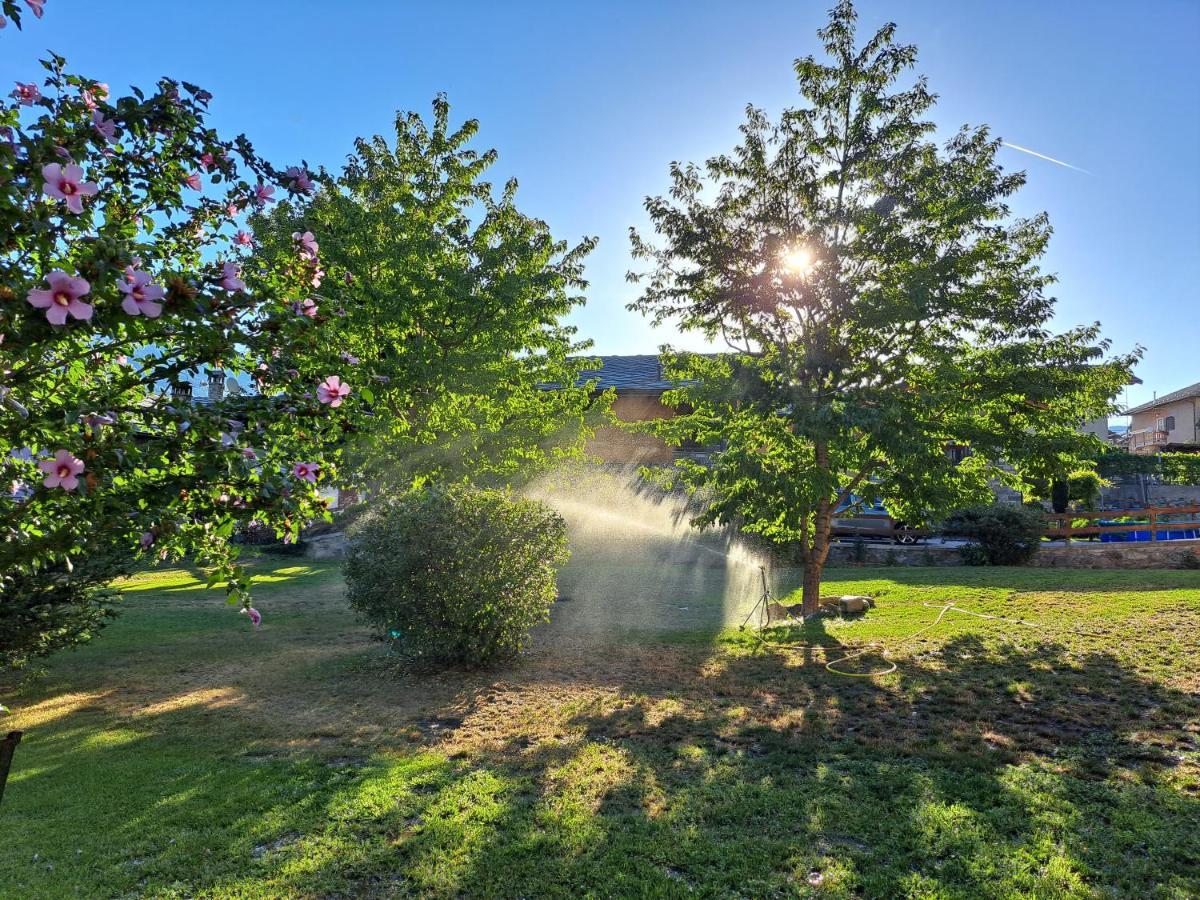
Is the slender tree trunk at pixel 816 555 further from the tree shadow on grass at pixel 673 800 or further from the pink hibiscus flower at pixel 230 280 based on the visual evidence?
the pink hibiscus flower at pixel 230 280

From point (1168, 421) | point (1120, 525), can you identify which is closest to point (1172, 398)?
point (1168, 421)

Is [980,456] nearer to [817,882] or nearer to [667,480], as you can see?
[667,480]

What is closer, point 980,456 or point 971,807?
point 971,807

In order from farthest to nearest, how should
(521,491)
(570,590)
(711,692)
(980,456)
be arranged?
(570,590) → (521,491) → (980,456) → (711,692)

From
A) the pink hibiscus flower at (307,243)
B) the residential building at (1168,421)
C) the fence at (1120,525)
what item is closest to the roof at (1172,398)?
the residential building at (1168,421)

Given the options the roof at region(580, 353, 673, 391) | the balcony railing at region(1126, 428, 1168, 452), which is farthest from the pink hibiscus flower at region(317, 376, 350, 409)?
the balcony railing at region(1126, 428, 1168, 452)

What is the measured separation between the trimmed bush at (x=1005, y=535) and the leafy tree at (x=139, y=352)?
18379 millimetres

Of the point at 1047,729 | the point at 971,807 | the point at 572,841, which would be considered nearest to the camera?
the point at 572,841

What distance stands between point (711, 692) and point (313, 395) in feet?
18.9

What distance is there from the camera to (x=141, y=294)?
2213mm

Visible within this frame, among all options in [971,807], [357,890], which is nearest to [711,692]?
[971,807]

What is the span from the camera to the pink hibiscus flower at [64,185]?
2217 millimetres

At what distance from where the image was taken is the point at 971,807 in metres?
4.31

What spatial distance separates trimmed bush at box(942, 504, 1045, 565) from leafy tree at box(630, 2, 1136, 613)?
25.0 feet
